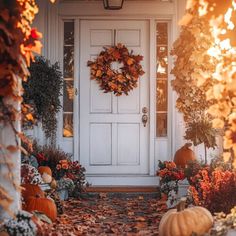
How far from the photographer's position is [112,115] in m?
8.35

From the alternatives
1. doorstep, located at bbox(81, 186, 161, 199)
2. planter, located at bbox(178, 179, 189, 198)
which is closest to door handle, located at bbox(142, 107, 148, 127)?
doorstep, located at bbox(81, 186, 161, 199)

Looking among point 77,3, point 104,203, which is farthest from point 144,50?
point 104,203

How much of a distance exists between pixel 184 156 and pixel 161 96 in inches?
42.8

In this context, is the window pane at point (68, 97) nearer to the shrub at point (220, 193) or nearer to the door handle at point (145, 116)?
the door handle at point (145, 116)

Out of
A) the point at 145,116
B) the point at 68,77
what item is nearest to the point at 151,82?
the point at 145,116

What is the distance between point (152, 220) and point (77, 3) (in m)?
3.47

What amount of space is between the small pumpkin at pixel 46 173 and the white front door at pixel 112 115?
4.20 ft

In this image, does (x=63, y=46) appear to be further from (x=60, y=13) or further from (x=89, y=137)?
(x=89, y=137)

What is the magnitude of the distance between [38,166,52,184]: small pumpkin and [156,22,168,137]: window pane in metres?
1.95

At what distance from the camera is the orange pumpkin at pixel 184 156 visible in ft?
25.3

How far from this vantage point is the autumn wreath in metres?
8.28

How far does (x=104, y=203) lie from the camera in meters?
7.38

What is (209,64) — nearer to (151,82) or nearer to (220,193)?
(220,193)

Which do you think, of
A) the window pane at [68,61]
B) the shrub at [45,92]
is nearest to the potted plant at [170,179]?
the shrub at [45,92]
